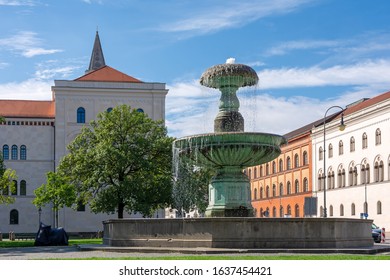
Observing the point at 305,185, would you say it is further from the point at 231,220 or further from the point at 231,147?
the point at 231,220

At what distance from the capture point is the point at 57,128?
252 feet

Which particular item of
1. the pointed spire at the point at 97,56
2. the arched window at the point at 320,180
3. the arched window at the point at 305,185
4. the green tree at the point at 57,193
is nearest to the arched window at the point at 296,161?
the arched window at the point at 305,185

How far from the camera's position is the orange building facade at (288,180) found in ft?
280

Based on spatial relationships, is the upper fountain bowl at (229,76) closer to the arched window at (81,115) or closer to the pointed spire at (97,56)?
the arched window at (81,115)

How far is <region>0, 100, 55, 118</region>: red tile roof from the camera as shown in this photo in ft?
263

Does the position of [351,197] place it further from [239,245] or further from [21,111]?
[239,245]

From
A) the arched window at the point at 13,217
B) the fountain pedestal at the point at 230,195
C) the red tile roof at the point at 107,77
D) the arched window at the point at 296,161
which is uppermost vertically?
the red tile roof at the point at 107,77

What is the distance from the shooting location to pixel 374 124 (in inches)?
2665

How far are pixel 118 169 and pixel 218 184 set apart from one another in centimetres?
2583

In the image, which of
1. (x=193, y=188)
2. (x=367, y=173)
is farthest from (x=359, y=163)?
(x=193, y=188)

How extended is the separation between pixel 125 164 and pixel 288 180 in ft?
146

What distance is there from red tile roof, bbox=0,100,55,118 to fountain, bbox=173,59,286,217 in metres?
56.2

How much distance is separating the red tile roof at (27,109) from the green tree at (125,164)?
2884 cm

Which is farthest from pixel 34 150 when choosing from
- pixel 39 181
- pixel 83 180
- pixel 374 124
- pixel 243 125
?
pixel 243 125
